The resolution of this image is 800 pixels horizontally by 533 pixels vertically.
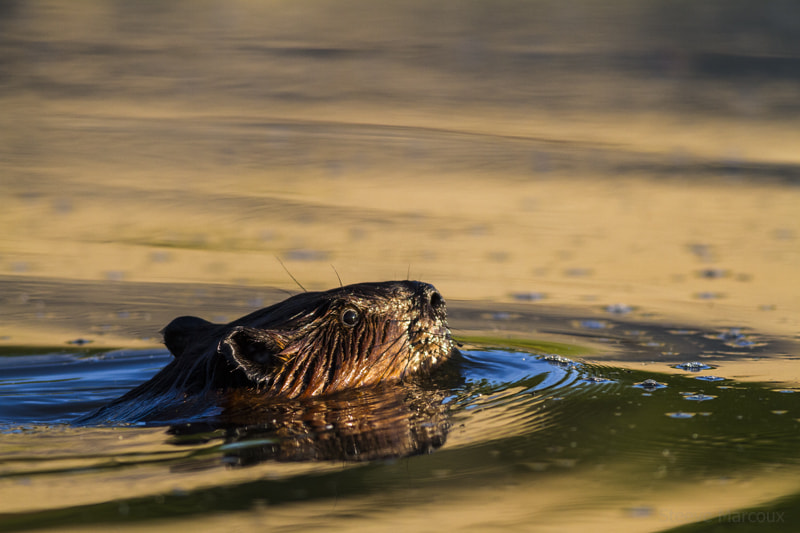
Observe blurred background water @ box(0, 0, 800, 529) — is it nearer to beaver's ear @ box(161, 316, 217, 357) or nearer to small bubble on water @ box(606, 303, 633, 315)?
small bubble on water @ box(606, 303, 633, 315)

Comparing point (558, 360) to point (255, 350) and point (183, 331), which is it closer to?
point (255, 350)

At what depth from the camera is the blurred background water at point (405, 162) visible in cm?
684

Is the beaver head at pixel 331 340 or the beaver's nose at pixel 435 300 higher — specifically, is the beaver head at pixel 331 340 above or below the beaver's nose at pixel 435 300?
below

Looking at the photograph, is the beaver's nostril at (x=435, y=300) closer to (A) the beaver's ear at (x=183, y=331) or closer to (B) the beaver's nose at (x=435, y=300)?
(B) the beaver's nose at (x=435, y=300)

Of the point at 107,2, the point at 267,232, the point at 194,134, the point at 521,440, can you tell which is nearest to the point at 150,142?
the point at 194,134

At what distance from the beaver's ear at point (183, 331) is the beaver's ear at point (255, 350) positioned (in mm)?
543

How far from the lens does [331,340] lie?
4816 millimetres

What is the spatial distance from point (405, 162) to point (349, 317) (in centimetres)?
450

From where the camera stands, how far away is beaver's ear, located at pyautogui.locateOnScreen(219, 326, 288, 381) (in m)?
4.29

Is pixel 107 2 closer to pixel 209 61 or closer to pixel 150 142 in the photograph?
pixel 209 61

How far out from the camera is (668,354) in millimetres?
5598

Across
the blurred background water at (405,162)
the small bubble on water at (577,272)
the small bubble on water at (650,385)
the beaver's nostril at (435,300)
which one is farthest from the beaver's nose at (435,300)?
the small bubble on water at (577,272)

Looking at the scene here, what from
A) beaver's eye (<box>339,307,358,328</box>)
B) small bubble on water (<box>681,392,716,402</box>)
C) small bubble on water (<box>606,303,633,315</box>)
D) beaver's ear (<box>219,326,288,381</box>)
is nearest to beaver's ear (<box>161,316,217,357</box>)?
beaver's ear (<box>219,326,288,381</box>)

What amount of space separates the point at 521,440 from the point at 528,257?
348 cm
